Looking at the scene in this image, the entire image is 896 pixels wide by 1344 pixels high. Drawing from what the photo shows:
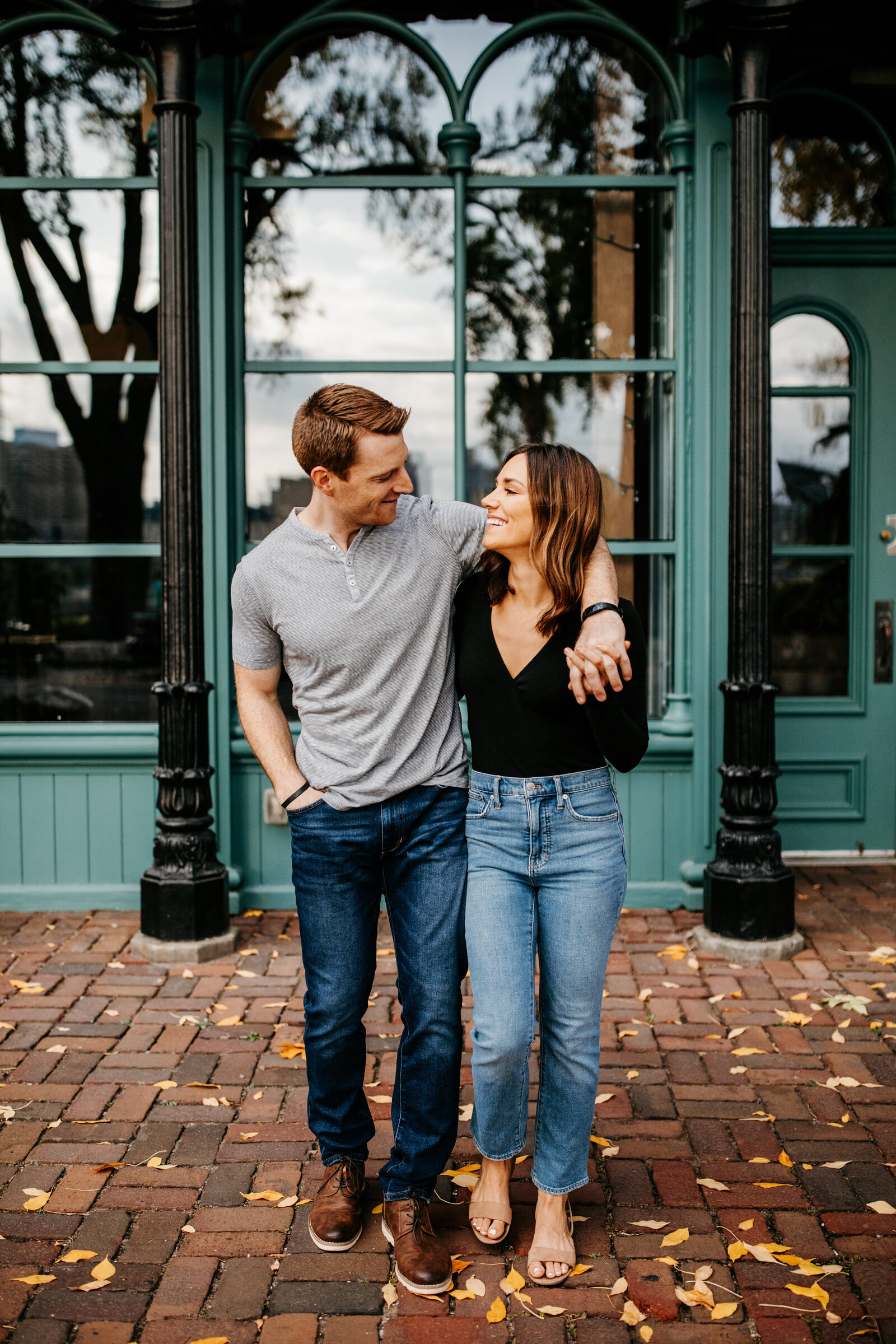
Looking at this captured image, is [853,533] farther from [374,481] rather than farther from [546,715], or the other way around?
[374,481]

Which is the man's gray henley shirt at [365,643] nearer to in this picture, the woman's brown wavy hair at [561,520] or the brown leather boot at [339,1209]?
the woman's brown wavy hair at [561,520]

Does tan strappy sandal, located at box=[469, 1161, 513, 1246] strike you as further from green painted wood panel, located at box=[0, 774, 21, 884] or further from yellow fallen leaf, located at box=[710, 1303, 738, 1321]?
green painted wood panel, located at box=[0, 774, 21, 884]

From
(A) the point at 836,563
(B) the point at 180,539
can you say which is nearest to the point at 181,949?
(B) the point at 180,539

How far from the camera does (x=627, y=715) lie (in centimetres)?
241

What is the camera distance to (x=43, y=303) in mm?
5387

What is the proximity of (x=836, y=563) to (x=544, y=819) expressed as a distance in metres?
3.76

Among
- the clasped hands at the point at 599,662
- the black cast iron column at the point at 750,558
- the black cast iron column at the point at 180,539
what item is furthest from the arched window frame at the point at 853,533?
the clasped hands at the point at 599,662

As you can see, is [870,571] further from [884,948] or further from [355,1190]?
[355,1190]

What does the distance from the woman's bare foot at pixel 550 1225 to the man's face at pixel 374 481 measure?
5.38 ft

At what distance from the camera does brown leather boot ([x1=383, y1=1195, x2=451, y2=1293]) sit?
248 cm

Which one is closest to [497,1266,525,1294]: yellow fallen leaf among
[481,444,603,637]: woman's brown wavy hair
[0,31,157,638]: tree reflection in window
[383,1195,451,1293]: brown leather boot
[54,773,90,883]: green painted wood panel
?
[383,1195,451,1293]: brown leather boot

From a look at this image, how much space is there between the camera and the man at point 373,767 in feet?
8.34

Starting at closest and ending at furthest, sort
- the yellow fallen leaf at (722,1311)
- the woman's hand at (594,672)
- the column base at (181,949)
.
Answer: the woman's hand at (594,672) < the yellow fallen leaf at (722,1311) < the column base at (181,949)

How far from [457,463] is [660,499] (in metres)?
0.99
